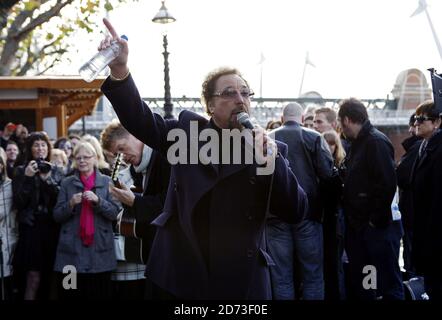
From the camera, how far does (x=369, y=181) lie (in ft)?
19.8

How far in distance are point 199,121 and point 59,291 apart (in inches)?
155

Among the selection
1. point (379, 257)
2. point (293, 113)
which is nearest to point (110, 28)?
point (293, 113)

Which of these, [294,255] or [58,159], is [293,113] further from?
[58,159]

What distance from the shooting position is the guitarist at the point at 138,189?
421 cm

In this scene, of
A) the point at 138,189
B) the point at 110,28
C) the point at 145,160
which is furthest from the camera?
the point at 138,189

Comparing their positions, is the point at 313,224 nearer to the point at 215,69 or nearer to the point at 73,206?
the point at 73,206

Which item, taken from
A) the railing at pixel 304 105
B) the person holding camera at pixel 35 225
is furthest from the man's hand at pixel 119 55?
the railing at pixel 304 105

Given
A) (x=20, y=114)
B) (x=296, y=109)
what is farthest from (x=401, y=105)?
(x=296, y=109)

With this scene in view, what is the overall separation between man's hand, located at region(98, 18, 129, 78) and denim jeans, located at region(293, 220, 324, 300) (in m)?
3.30

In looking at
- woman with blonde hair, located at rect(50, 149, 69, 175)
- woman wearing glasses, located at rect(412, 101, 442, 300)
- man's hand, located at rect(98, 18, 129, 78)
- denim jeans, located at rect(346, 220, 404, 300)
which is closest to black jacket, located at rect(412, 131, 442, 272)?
woman wearing glasses, located at rect(412, 101, 442, 300)

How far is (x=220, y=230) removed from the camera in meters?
3.08

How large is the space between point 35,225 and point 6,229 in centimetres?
29

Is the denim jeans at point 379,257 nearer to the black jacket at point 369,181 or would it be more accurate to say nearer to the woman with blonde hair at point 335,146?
the black jacket at point 369,181

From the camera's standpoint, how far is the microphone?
2897 millimetres
